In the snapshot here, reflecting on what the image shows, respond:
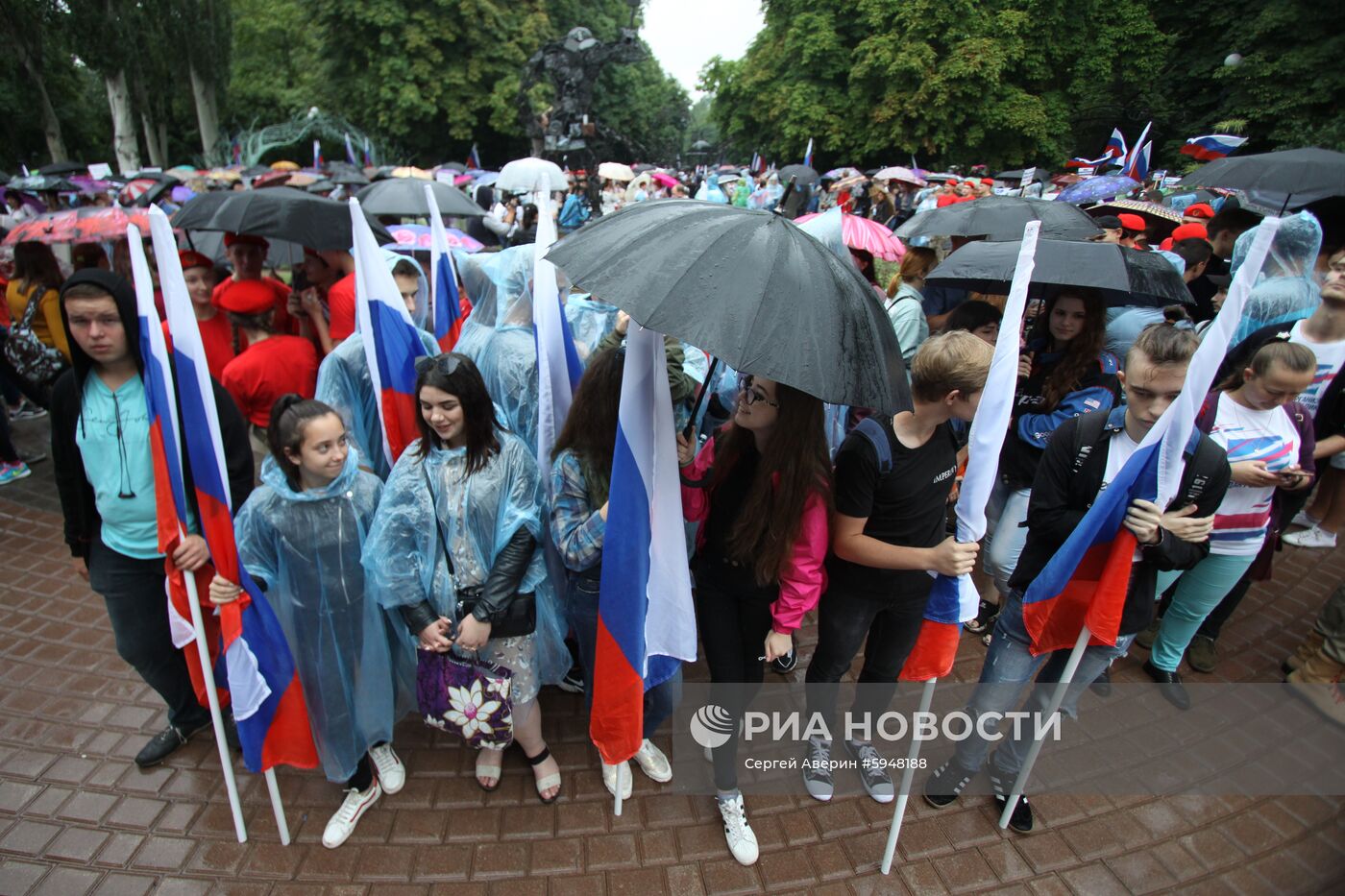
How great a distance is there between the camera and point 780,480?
216 cm

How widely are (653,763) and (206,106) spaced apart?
32.9 meters

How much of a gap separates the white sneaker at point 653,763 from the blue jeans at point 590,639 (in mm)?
82

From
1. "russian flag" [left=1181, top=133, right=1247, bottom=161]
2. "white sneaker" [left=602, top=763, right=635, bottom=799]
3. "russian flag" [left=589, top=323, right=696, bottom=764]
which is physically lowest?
"white sneaker" [left=602, top=763, right=635, bottom=799]

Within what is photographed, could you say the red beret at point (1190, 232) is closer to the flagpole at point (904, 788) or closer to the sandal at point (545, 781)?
the flagpole at point (904, 788)

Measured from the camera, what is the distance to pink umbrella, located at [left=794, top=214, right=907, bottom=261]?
4609 mm

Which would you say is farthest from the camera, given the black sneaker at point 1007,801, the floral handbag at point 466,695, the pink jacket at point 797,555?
the black sneaker at point 1007,801

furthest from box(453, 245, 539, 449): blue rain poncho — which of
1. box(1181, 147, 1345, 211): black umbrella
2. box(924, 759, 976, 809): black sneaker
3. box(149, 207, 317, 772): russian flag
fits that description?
box(1181, 147, 1345, 211): black umbrella

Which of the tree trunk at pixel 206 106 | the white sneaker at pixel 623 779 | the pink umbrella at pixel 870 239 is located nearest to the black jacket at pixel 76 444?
the white sneaker at pixel 623 779

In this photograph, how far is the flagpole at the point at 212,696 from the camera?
2.24m

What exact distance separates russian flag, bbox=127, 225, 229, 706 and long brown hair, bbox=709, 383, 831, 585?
1.84 meters

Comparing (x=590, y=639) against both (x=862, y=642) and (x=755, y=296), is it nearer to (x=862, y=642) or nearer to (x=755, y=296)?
(x=862, y=642)

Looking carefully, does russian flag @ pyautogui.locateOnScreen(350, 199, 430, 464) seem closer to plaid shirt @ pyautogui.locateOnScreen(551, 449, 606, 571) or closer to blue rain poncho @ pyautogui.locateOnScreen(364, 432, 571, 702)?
blue rain poncho @ pyautogui.locateOnScreen(364, 432, 571, 702)

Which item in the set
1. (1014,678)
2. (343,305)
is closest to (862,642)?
(1014,678)

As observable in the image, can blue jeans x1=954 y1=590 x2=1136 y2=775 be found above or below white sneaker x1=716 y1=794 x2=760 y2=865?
above
